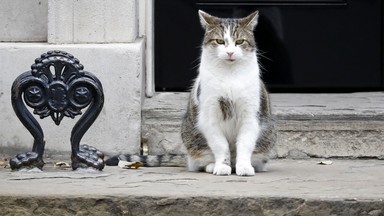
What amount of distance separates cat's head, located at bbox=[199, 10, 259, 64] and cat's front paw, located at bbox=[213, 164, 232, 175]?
0.56 meters

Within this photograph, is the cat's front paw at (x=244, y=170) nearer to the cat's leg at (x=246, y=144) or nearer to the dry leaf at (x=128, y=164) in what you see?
the cat's leg at (x=246, y=144)

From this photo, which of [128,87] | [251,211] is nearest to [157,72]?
[128,87]

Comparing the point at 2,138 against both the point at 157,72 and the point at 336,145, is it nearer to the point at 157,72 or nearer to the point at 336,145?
the point at 157,72

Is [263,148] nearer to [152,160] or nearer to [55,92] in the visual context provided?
[152,160]

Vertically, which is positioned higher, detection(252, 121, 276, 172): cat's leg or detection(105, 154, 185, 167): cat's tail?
detection(252, 121, 276, 172): cat's leg

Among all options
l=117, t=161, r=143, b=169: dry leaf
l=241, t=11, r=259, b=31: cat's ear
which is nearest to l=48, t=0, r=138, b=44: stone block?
l=117, t=161, r=143, b=169: dry leaf

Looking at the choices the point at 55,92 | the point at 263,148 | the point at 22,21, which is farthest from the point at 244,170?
the point at 22,21

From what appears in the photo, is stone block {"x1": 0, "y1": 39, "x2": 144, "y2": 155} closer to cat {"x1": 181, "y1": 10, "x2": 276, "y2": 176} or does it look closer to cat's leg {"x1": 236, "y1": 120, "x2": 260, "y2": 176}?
cat {"x1": 181, "y1": 10, "x2": 276, "y2": 176}

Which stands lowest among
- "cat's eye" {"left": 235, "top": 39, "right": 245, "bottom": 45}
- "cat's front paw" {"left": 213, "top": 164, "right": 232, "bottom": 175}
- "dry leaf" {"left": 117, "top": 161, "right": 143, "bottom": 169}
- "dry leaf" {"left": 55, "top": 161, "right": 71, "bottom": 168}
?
"dry leaf" {"left": 55, "top": 161, "right": 71, "bottom": 168}

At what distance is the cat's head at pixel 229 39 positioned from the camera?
230 inches

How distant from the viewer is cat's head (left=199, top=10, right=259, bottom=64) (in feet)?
19.2

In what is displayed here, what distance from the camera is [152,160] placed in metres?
6.27

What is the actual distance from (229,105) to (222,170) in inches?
13.8

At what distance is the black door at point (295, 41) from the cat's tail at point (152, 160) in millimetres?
1228
